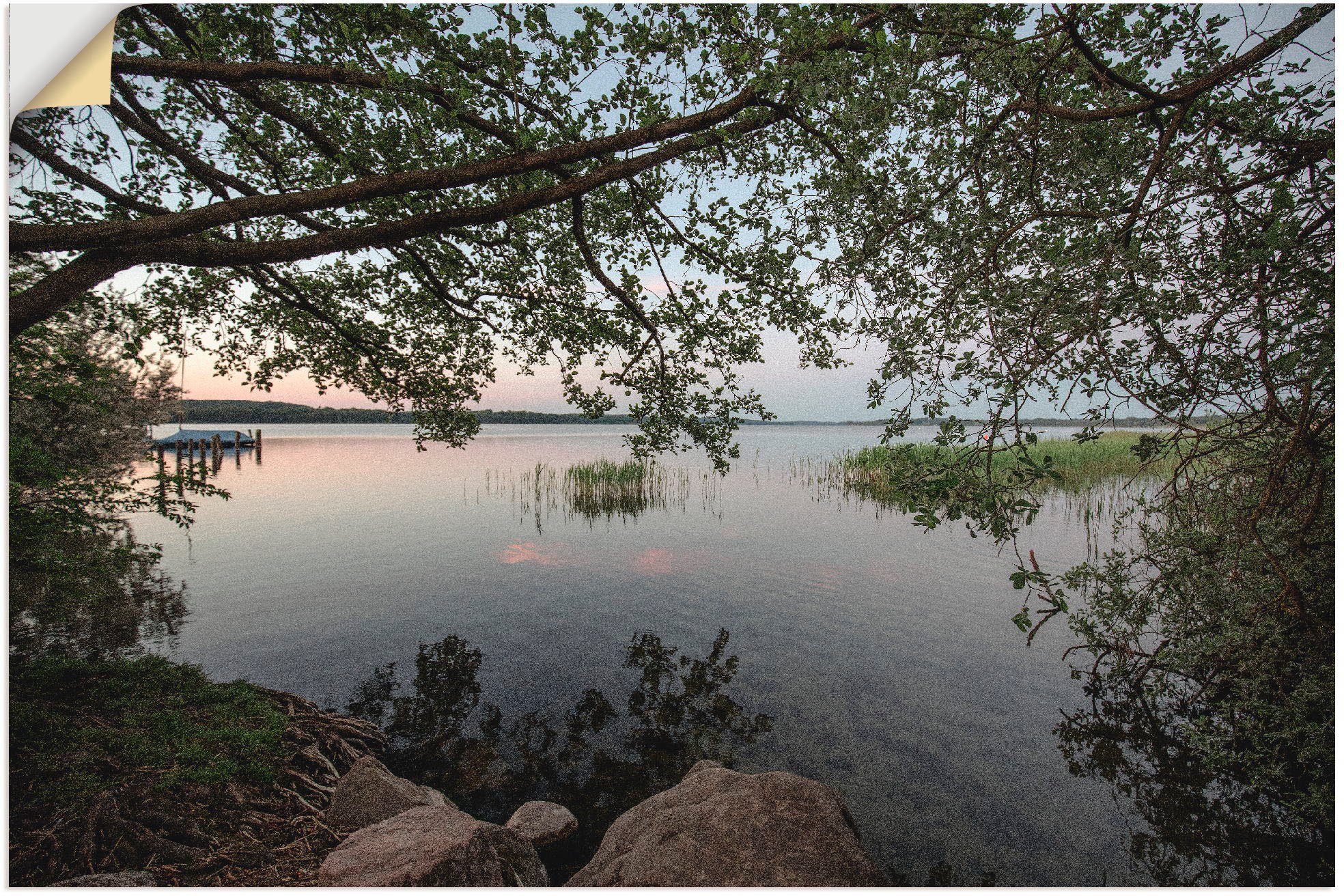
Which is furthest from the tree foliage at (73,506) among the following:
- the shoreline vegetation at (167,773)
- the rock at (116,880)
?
the rock at (116,880)

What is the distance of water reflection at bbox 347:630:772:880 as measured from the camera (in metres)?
4.16

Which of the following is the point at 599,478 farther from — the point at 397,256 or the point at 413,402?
the point at 397,256

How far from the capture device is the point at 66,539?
13.7ft

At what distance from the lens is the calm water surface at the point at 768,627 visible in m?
3.99

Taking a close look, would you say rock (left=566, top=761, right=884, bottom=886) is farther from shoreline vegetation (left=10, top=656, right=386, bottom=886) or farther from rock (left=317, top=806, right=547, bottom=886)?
shoreline vegetation (left=10, top=656, right=386, bottom=886)

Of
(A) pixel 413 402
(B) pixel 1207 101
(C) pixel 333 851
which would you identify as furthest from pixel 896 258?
(A) pixel 413 402

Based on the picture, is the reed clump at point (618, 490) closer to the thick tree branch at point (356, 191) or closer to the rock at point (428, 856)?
the thick tree branch at point (356, 191)

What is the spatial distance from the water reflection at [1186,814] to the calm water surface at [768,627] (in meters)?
0.21

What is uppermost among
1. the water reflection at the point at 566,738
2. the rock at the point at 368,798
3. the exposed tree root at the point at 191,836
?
the exposed tree root at the point at 191,836

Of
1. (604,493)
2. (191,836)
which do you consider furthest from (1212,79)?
(604,493)

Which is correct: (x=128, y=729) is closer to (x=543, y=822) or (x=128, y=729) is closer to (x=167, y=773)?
(x=167, y=773)

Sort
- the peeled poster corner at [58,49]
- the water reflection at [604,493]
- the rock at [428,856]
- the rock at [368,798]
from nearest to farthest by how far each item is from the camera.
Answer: the peeled poster corner at [58,49] → the rock at [428,856] → the rock at [368,798] → the water reflection at [604,493]

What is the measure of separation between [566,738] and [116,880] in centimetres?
316

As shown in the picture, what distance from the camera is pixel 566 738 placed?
4.94m
